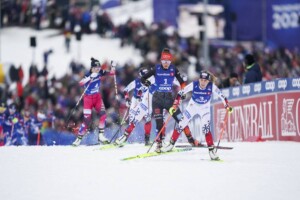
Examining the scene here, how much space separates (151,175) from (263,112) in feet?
25.8

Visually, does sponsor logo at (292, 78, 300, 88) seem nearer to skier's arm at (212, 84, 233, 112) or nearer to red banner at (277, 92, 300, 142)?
red banner at (277, 92, 300, 142)

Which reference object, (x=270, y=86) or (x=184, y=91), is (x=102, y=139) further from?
(x=184, y=91)

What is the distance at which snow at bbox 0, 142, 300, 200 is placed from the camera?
600 inches

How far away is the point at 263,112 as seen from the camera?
24.5m

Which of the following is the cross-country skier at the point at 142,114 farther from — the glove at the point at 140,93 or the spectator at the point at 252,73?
the spectator at the point at 252,73

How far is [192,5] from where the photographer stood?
4438 centimetres

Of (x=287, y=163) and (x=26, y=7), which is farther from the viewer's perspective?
(x=26, y=7)

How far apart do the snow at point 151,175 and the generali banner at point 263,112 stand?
1404 millimetres

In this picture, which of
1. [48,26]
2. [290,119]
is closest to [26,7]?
[48,26]

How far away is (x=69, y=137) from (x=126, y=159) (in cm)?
961

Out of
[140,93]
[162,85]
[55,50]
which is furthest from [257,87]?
[55,50]

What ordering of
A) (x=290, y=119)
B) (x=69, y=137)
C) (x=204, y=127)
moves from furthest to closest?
1. (x=69, y=137)
2. (x=290, y=119)
3. (x=204, y=127)

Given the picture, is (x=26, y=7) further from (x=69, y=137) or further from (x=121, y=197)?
(x=121, y=197)

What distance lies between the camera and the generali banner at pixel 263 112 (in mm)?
22969
